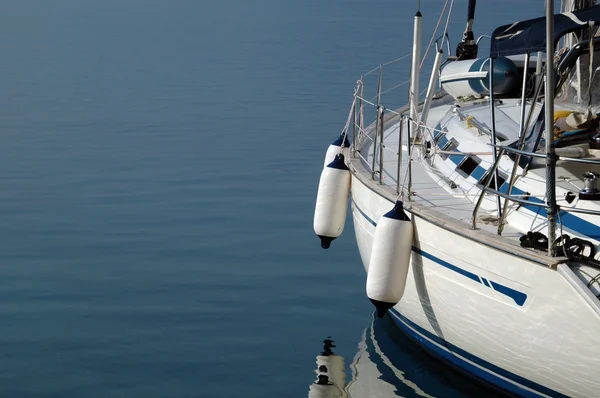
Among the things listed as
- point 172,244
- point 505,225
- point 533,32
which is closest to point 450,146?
point 533,32

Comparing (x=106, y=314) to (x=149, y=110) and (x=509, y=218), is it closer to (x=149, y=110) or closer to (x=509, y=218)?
(x=509, y=218)

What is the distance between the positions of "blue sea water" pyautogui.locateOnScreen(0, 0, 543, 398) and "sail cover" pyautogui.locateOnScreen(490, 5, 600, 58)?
2407 millimetres

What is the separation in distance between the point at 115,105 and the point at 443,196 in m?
15.0

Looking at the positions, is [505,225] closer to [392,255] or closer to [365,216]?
[392,255]

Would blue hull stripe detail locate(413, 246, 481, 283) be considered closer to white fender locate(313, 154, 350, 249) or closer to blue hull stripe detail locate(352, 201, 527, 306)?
blue hull stripe detail locate(352, 201, 527, 306)

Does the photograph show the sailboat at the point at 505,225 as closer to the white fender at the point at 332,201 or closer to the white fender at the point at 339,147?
the white fender at the point at 332,201

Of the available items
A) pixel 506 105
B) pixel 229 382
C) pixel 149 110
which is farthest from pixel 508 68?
pixel 149 110

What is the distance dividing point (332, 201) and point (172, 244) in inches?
116

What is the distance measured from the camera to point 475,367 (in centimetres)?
674

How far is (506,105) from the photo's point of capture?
29.3 ft

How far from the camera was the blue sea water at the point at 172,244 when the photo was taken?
7562mm

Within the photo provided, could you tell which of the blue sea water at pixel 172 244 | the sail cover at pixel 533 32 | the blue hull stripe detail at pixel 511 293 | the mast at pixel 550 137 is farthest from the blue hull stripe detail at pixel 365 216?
the mast at pixel 550 137

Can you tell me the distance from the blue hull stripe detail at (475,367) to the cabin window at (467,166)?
1239 mm

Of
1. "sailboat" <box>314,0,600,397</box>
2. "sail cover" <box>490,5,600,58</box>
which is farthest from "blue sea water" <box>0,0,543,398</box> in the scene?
"sail cover" <box>490,5,600,58</box>
